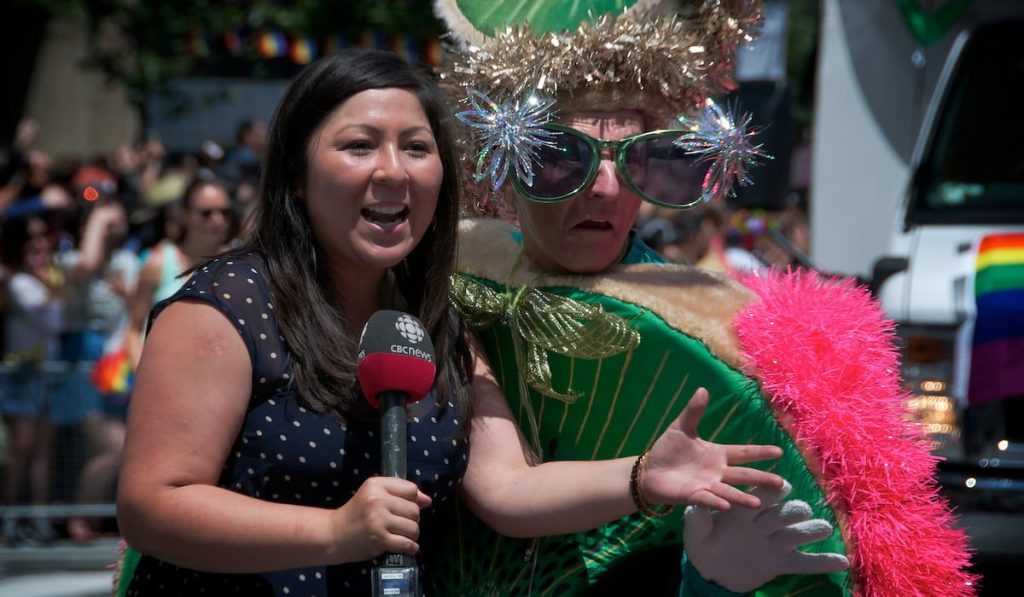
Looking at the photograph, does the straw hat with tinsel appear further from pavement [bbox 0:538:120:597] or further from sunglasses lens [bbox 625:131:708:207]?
pavement [bbox 0:538:120:597]

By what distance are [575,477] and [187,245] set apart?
4107mm

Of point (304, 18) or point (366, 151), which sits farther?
point (304, 18)

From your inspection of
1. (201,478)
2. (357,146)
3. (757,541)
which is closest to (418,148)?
(357,146)

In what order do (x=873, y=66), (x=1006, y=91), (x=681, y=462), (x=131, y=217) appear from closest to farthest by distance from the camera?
(x=681, y=462) < (x=1006, y=91) < (x=873, y=66) < (x=131, y=217)

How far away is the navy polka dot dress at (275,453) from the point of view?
7.84ft

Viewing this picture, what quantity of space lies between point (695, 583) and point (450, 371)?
63cm

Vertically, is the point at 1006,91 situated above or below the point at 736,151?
above

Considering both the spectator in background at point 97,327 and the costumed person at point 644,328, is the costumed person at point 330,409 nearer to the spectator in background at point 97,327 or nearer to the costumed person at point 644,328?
the costumed person at point 644,328

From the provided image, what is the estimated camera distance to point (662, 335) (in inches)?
105

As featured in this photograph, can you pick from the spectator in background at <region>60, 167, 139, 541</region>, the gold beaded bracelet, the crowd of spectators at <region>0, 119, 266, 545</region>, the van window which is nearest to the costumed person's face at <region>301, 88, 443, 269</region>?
the gold beaded bracelet

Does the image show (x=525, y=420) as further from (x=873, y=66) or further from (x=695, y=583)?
(x=873, y=66)

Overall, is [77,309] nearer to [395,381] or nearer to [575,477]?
[575,477]

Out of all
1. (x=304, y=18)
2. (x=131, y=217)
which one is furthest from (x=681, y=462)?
(x=304, y=18)

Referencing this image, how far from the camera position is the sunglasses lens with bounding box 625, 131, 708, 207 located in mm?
2795
